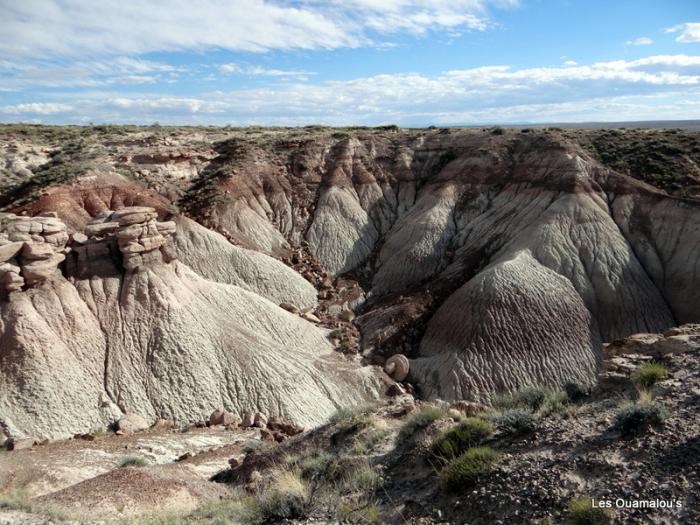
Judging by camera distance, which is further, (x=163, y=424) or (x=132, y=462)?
(x=163, y=424)

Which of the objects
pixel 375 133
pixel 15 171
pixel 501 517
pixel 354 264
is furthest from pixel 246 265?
pixel 501 517

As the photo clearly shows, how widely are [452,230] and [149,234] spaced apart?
67.4ft

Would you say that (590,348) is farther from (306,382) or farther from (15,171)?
(15,171)

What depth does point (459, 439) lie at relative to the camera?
9344 millimetres

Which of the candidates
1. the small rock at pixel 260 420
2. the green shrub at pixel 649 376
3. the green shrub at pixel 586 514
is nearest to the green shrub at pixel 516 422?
the green shrub at pixel 649 376

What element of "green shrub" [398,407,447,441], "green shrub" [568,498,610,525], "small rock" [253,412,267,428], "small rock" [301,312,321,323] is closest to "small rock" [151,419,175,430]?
"small rock" [253,412,267,428]

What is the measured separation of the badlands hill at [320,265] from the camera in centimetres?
2008

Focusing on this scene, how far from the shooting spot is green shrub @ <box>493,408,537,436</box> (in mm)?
9250

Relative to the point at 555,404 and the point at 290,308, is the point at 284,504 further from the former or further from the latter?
the point at 290,308

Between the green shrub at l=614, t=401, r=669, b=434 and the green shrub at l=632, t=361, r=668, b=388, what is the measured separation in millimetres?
1634

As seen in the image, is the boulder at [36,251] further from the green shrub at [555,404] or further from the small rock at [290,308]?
the green shrub at [555,404]

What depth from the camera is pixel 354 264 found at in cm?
3662

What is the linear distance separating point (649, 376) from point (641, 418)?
2.24m

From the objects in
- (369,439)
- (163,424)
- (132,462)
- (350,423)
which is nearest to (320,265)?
(163,424)
